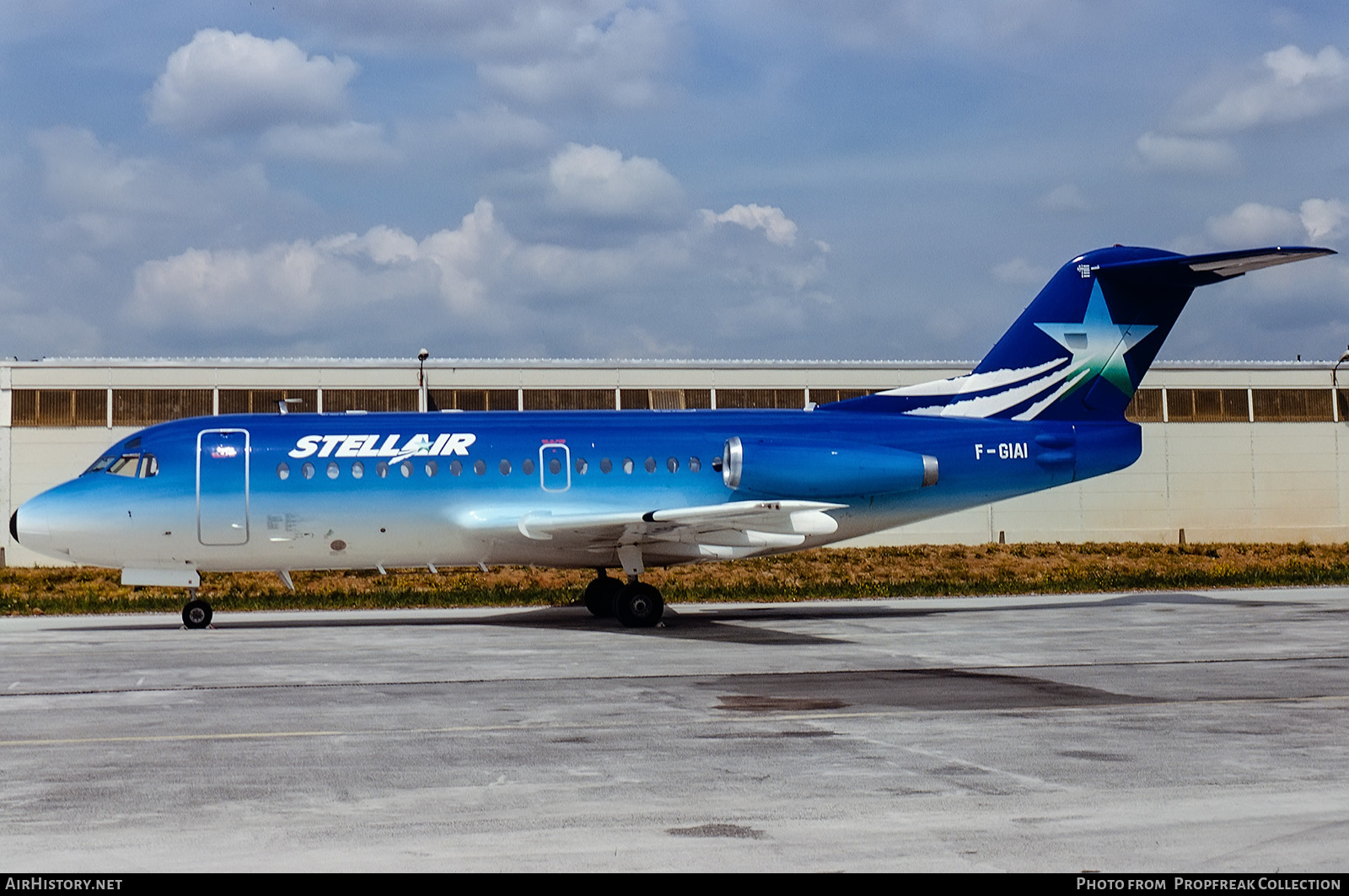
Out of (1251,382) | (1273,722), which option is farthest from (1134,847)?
(1251,382)

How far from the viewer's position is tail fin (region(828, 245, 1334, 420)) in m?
26.4

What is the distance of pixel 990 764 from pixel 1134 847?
2.58m

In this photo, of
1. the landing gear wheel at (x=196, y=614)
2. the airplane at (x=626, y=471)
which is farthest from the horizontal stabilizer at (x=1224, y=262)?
the landing gear wheel at (x=196, y=614)

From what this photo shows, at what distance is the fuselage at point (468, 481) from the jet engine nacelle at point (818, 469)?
1.4 inches

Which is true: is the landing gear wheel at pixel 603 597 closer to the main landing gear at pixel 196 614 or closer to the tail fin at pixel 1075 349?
the tail fin at pixel 1075 349

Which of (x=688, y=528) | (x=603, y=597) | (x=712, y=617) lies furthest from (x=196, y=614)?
(x=712, y=617)

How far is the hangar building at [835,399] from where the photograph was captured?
43375 millimetres

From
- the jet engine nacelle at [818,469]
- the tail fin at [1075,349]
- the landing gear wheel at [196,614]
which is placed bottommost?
the landing gear wheel at [196,614]

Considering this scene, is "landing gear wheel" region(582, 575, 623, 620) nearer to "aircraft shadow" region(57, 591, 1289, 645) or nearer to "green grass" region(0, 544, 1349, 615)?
"aircraft shadow" region(57, 591, 1289, 645)

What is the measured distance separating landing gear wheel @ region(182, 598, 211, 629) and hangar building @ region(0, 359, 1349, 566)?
65.5ft

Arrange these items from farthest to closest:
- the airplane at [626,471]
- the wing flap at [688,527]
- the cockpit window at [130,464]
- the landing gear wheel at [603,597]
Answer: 1. the landing gear wheel at [603,597]
2. the cockpit window at [130,464]
3. the airplane at [626,471]
4. the wing flap at [688,527]

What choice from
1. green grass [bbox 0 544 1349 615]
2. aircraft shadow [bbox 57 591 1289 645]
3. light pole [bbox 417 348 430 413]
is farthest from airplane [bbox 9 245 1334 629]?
light pole [bbox 417 348 430 413]

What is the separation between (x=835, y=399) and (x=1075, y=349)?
19.9 meters

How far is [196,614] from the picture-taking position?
23.6 meters
